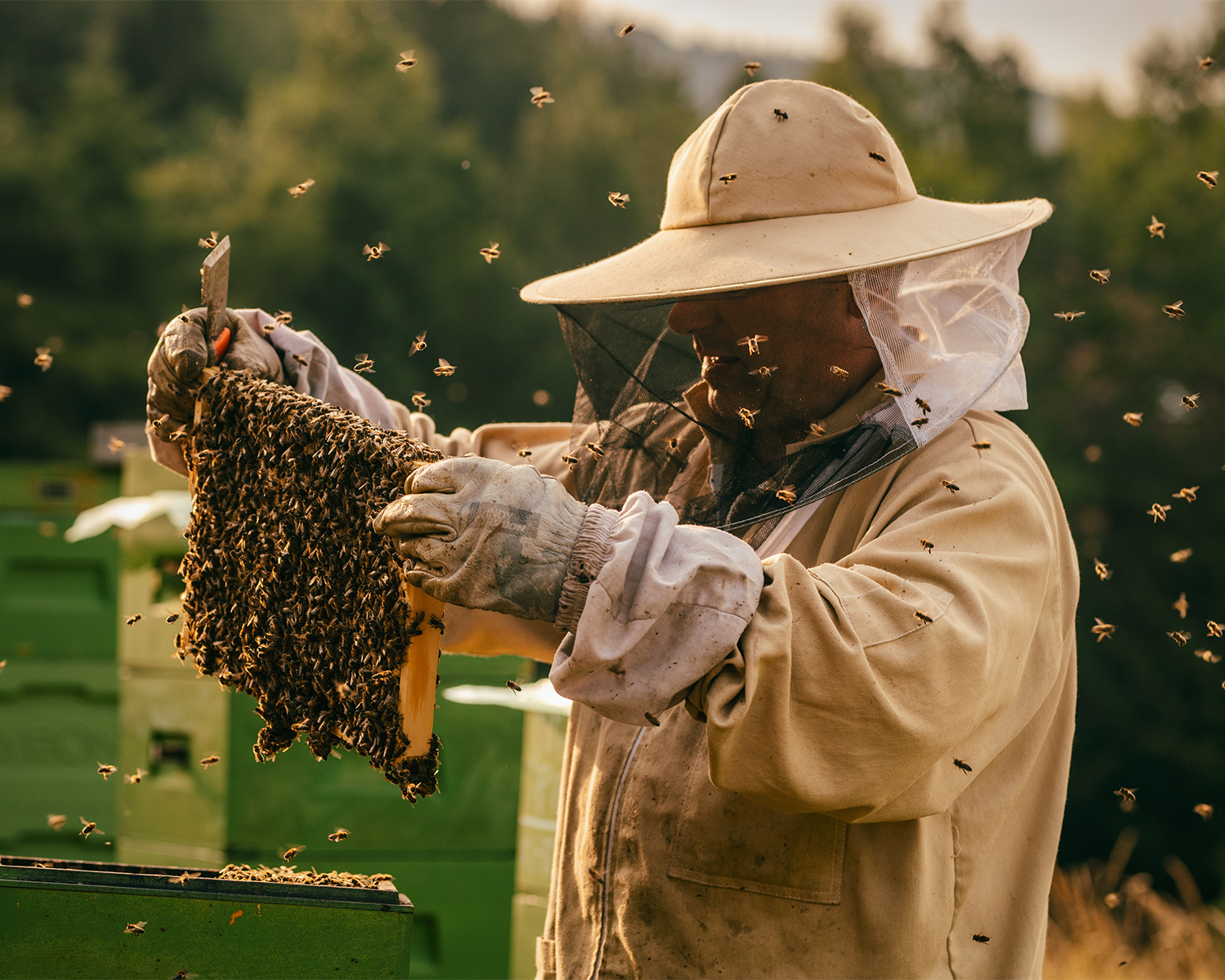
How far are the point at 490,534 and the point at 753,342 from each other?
34.7 inches

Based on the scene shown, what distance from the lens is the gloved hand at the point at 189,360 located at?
9.64 feet

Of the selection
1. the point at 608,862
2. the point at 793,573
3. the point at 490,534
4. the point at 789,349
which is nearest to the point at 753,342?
the point at 789,349

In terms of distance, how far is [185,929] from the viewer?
77.2 inches

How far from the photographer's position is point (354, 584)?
244 centimetres

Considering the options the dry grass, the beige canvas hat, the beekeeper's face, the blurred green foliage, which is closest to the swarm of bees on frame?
the beige canvas hat

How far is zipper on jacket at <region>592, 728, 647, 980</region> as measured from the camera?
2.56 metres

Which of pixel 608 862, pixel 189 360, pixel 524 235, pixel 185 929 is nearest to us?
pixel 185 929

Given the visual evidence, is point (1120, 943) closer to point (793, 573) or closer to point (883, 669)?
point (883, 669)

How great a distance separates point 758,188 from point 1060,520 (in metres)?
0.98

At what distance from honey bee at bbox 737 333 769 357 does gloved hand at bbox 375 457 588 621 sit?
72 cm

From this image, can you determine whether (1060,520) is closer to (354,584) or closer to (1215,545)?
(354,584)

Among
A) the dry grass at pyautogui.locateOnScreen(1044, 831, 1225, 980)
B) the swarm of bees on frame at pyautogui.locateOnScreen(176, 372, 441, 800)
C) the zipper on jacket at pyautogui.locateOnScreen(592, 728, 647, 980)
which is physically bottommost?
the dry grass at pyautogui.locateOnScreen(1044, 831, 1225, 980)

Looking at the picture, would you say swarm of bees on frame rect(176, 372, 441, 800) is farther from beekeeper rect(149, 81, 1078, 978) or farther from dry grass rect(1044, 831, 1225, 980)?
dry grass rect(1044, 831, 1225, 980)

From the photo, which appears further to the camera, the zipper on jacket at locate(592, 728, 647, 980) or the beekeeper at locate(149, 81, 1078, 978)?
the zipper on jacket at locate(592, 728, 647, 980)
